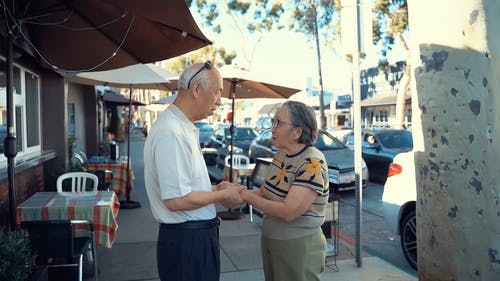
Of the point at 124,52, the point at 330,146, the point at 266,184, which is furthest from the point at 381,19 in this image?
the point at 266,184

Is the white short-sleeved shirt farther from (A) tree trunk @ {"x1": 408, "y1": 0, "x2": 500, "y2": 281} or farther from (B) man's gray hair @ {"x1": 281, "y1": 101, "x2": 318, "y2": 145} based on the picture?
(A) tree trunk @ {"x1": 408, "y1": 0, "x2": 500, "y2": 281}

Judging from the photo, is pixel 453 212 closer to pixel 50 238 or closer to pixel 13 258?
pixel 13 258

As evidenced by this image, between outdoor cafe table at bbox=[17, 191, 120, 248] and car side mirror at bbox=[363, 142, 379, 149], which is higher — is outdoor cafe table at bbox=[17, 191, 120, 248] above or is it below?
below

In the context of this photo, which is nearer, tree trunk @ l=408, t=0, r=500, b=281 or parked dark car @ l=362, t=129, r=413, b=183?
tree trunk @ l=408, t=0, r=500, b=281

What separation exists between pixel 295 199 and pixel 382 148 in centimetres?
1011

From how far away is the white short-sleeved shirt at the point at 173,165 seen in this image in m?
2.24

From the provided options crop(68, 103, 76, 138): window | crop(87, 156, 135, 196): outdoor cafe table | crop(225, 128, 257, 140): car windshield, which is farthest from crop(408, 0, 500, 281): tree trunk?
crop(225, 128, 257, 140): car windshield

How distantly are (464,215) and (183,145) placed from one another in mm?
1425

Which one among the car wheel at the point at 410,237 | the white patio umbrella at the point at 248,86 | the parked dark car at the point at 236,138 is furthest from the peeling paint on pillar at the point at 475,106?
the parked dark car at the point at 236,138

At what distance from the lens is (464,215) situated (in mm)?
2326

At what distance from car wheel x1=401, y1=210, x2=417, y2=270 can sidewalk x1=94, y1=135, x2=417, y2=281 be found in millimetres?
219

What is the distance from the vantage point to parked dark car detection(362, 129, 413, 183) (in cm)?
1183

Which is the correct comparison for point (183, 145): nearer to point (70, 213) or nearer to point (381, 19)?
point (70, 213)

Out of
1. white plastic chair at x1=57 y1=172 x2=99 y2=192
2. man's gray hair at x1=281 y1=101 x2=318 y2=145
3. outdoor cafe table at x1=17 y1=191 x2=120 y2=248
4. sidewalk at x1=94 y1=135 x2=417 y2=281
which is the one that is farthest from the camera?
white plastic chair at x1=57 y1=172 x2=99 y2=192
